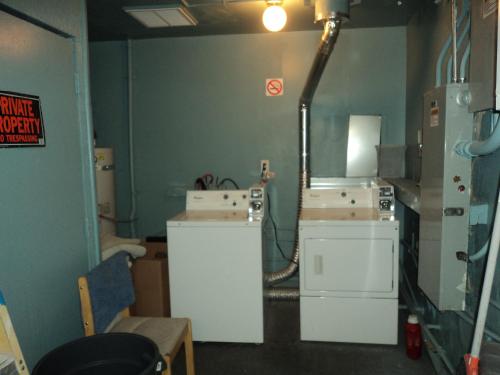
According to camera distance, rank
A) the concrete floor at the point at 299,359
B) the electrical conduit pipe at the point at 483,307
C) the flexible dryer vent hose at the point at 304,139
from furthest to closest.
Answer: the flexible dryer vent hose at the point at 304,139
the concrete floor at the point at 299,359
the electrical conduit pipe at the point at 483,307

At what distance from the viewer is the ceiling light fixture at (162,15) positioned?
305cm

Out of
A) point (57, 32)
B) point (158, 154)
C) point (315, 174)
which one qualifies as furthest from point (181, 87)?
point (57, 32)

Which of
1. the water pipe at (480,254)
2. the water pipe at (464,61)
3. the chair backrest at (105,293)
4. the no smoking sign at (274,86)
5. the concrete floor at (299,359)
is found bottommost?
the concrete floor at (299,359)

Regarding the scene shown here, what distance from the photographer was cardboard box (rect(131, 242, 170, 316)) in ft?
10.1

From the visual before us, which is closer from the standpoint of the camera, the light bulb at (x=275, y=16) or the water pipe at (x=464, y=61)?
the water pipe at (x=464, y=61)

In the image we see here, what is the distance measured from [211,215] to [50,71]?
141cm

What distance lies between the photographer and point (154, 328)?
2.13m

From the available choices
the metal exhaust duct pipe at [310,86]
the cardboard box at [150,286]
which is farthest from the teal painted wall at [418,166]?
the cardboard box at [150,286]

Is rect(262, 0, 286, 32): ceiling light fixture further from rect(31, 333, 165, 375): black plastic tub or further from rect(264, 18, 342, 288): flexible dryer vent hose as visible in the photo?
rect(31, 333, 165, 375): black plastic tub

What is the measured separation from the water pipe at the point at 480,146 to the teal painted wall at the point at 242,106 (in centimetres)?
206

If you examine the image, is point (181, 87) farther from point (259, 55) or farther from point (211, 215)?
point (211, 215)

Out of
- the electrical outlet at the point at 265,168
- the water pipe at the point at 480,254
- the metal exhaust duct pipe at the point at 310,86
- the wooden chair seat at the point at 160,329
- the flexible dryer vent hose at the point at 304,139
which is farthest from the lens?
the electrical outlet at the point at 265,168

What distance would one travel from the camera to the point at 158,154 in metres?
4.18

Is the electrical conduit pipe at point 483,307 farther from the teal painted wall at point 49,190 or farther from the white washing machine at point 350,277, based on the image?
the teal painted wall at point 49,190
